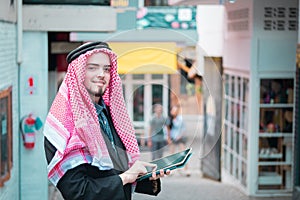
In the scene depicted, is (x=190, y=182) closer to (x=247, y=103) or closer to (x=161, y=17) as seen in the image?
(x=247, y=103)

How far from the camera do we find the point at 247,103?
10227mm

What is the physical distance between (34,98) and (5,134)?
4.36 feet

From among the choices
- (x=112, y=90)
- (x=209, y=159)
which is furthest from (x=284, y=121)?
(x=112, y=90)

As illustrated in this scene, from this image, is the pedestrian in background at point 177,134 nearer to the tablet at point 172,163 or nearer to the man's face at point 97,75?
the tablet at point 172,163

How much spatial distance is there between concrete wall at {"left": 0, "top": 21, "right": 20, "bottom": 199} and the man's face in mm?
3599

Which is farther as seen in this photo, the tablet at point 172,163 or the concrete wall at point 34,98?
the concrete wall at point 34,98

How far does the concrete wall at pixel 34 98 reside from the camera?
839 centimetres

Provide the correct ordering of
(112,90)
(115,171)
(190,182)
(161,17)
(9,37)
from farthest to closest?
(161,17)
(190,182)
(9,37)
(112,90)
(115,171)

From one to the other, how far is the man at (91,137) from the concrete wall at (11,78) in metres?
3.56

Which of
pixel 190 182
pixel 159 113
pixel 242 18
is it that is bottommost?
pixel 190 182

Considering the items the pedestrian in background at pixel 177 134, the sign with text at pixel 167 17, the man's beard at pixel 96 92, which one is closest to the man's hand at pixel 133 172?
the man's beard at pixel 96 92

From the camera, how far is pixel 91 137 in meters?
3.31

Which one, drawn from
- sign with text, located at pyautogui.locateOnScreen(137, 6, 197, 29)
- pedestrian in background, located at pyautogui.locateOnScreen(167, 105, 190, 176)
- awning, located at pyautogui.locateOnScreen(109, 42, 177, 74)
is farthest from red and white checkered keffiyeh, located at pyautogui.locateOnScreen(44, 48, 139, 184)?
sign with text, located at pyautogui.locateOnScreen(137, 6, 197, 29)

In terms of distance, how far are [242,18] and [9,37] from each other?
4399 mm
